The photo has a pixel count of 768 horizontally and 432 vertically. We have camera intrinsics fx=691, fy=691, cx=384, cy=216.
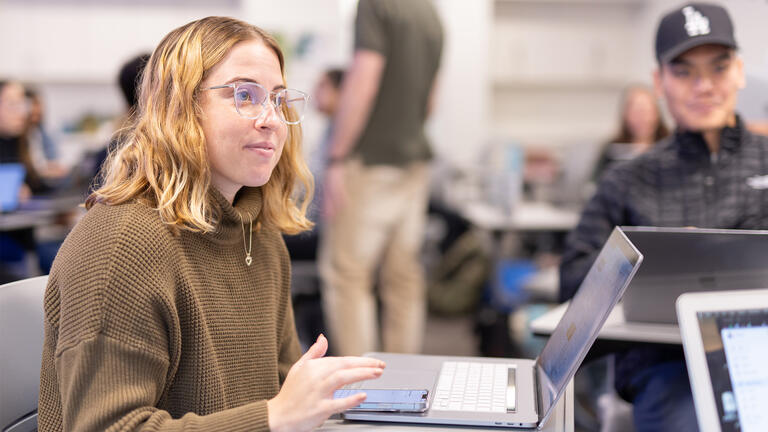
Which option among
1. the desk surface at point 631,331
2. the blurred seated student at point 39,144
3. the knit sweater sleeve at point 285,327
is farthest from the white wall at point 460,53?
the knit sweater sleeve at point 285,327

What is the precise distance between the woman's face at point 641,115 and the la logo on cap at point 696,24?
2.45m

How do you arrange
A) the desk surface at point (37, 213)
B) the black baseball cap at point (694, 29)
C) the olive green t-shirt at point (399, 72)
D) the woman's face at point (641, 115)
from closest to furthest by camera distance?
the black baseball cap at point (694, 29), the olive green t-shirt at point (399, 72), the desk surface at point (37, 213), the woman's face at point (641, 115)

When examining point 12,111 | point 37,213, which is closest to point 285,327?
point 37,213

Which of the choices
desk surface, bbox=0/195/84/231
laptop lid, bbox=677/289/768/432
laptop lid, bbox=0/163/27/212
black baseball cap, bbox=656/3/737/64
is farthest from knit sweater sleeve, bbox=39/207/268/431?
laptop lid, bbox=0/163/27/212

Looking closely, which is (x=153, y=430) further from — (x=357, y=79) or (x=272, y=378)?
(x=357, y=79)

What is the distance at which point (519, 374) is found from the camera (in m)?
1.07

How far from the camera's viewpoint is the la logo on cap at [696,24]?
1.41m

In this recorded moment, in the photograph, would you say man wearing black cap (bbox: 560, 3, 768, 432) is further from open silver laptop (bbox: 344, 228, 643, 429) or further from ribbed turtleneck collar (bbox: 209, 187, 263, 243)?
ribbed turtleneck collar (bbox: 209, 187, 263, 243)

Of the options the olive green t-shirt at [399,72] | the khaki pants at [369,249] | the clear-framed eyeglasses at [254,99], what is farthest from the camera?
the khaki pants at [369,249]

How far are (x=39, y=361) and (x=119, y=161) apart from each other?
0.33 metres

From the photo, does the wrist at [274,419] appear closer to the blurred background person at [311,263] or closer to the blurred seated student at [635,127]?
the blurred background person at [311,263]

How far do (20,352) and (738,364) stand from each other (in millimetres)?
954

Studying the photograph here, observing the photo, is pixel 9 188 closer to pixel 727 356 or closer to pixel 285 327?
pixel 285 327

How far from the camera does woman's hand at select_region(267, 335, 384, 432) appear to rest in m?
0.79
